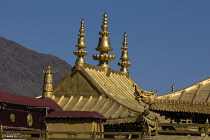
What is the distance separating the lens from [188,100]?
42.9m

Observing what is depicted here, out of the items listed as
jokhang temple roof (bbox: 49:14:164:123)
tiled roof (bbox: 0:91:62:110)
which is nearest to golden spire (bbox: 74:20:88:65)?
jokhang temple roof (bbox: 49:14:164:123)

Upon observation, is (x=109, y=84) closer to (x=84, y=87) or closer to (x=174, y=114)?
(x=84, y=87)

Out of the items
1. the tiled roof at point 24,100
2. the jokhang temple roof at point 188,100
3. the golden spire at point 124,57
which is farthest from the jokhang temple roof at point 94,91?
the golden spire at point 124,57

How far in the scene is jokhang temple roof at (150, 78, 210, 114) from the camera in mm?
41281

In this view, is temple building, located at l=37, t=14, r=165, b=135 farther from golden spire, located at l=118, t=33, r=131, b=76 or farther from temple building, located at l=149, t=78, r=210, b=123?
golden spire, located at l=118, t=33, r=131, b=76

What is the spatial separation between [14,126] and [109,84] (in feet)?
43.4

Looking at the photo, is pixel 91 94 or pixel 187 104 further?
pixel 91 94

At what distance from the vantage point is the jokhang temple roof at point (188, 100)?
4128cm

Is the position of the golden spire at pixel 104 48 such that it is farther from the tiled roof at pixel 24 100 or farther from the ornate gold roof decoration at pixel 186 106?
the ornate gold roof decoration at pixel 186 106

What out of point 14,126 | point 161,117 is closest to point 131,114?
point 161,117

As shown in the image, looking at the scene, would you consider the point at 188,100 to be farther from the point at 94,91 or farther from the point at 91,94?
the point at 91,94

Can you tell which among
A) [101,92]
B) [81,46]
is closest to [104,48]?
[81,46]

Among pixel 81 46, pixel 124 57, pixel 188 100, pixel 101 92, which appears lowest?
pixel 188 100

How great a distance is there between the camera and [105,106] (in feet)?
163
